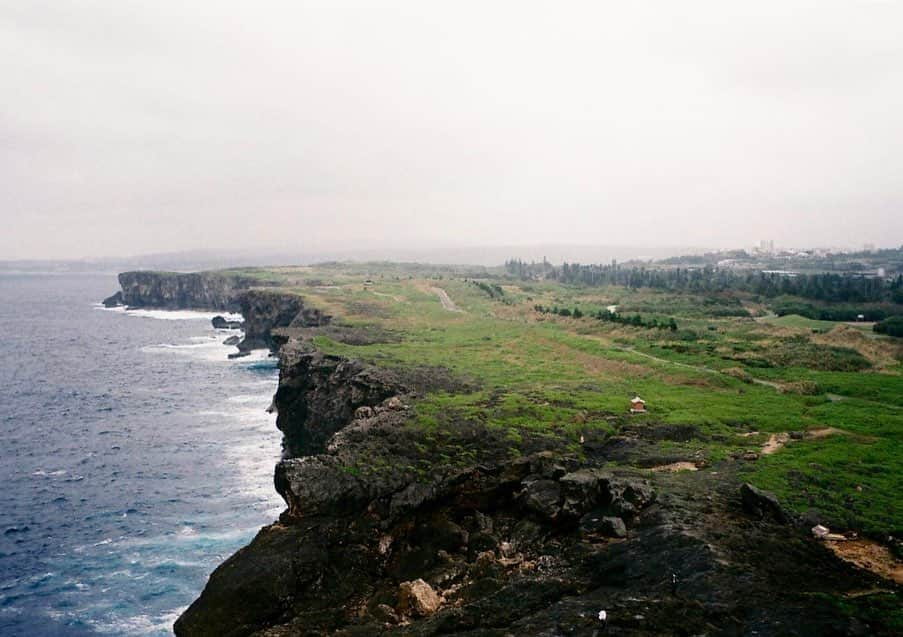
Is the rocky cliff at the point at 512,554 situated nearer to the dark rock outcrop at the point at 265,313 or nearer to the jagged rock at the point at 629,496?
the jagged rock at the point at 629,496

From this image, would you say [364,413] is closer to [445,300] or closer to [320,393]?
[320,393]

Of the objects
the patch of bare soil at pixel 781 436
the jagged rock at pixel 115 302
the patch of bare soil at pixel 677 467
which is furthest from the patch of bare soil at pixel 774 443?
the jagged rock at pixel 115 302

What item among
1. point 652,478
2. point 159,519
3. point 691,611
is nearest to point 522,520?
point 652,478

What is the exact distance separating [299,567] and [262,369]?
71.8m

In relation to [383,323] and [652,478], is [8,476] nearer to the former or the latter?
[383,323]

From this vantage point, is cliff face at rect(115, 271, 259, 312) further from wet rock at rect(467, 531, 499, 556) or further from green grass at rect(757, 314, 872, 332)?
wet rock at rect(467, 531, 499, 556)

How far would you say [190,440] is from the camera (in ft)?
183

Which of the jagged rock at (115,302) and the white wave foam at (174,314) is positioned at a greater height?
the jagged rock at (115,302)

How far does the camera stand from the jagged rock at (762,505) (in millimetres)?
20750

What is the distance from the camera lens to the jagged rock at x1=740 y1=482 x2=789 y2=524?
20.8 metres

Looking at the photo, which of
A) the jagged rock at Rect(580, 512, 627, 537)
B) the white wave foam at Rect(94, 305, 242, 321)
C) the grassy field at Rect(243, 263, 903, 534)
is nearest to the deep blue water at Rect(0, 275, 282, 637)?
the grassy field at Rect(243, 263, 903, 534)

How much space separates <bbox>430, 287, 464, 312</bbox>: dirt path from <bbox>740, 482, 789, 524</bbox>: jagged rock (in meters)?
70.9

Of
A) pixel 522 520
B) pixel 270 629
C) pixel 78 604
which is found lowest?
pixel 78 604

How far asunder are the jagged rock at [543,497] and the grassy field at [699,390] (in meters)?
5.18
